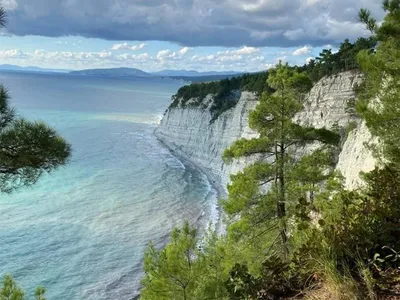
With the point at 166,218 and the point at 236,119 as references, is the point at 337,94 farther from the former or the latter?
the point at 236,119

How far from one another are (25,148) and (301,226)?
4.27 m

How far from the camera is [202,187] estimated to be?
46.1 meters

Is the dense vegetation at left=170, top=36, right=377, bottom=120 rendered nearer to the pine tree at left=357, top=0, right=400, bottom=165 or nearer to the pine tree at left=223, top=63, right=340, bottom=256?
the pine tree at left=223, top=63, right=340, bottom=256

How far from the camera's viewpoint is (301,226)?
489cm

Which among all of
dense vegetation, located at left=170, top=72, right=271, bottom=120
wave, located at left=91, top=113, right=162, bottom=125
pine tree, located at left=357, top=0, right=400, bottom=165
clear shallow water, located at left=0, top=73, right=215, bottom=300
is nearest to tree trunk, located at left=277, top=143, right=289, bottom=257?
pine tree, located at left=357, top=0, right=400, bottom=165

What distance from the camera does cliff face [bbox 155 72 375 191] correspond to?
2053 cm

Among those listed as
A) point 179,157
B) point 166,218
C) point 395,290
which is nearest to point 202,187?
point 166,218

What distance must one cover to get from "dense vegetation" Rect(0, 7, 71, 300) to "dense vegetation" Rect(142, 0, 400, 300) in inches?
106

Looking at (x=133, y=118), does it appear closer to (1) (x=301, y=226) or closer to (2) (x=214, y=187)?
(2) (x=214, y=187)

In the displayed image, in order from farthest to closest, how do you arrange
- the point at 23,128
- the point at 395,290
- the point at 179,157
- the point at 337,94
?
the point at 179,157
the point at 337,94
the point at 23,128
the point at 395,290

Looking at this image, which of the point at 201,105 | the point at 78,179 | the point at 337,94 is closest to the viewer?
the point at 337,94

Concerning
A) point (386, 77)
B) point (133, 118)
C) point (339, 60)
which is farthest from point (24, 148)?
point (133, 118)

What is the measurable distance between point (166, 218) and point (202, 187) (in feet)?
38.4

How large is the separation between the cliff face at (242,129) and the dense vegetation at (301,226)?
1.38 metres
